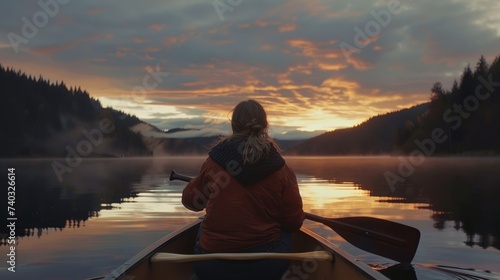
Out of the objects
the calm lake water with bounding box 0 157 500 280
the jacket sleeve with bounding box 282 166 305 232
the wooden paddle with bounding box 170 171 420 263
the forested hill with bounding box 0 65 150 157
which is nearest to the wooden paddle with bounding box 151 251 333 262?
the jacket sleeve with bounding box 282 166 305 232

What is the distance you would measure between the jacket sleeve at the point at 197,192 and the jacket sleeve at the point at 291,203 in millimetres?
762

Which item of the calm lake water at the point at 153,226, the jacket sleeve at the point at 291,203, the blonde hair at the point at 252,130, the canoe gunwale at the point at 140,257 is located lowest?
the calm lake water at the point at 153,226

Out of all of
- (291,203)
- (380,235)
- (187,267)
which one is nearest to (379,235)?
(380,235)

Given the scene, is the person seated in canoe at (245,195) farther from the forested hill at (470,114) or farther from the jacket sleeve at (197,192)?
the forested hill at (470,114)

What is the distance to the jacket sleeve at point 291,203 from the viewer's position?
4.89 metres

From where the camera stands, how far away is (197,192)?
5090 mm

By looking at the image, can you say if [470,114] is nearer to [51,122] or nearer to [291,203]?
[291,203]

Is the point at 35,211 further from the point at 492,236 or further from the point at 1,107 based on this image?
the point at 1,107

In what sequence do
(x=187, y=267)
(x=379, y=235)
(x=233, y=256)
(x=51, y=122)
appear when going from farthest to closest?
1. (x=51, y=122)
2. (x=379, y=235)
3. (x=187, y=267)
4. (x=233, y=256)

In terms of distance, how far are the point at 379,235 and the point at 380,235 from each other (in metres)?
0.02

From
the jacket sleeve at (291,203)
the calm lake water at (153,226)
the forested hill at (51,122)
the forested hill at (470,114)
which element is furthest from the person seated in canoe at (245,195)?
the forested hill at (51,122)

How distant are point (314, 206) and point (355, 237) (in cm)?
808

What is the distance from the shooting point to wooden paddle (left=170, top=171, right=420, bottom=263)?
812cm

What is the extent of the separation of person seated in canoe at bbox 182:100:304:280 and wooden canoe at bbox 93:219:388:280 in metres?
0.61
